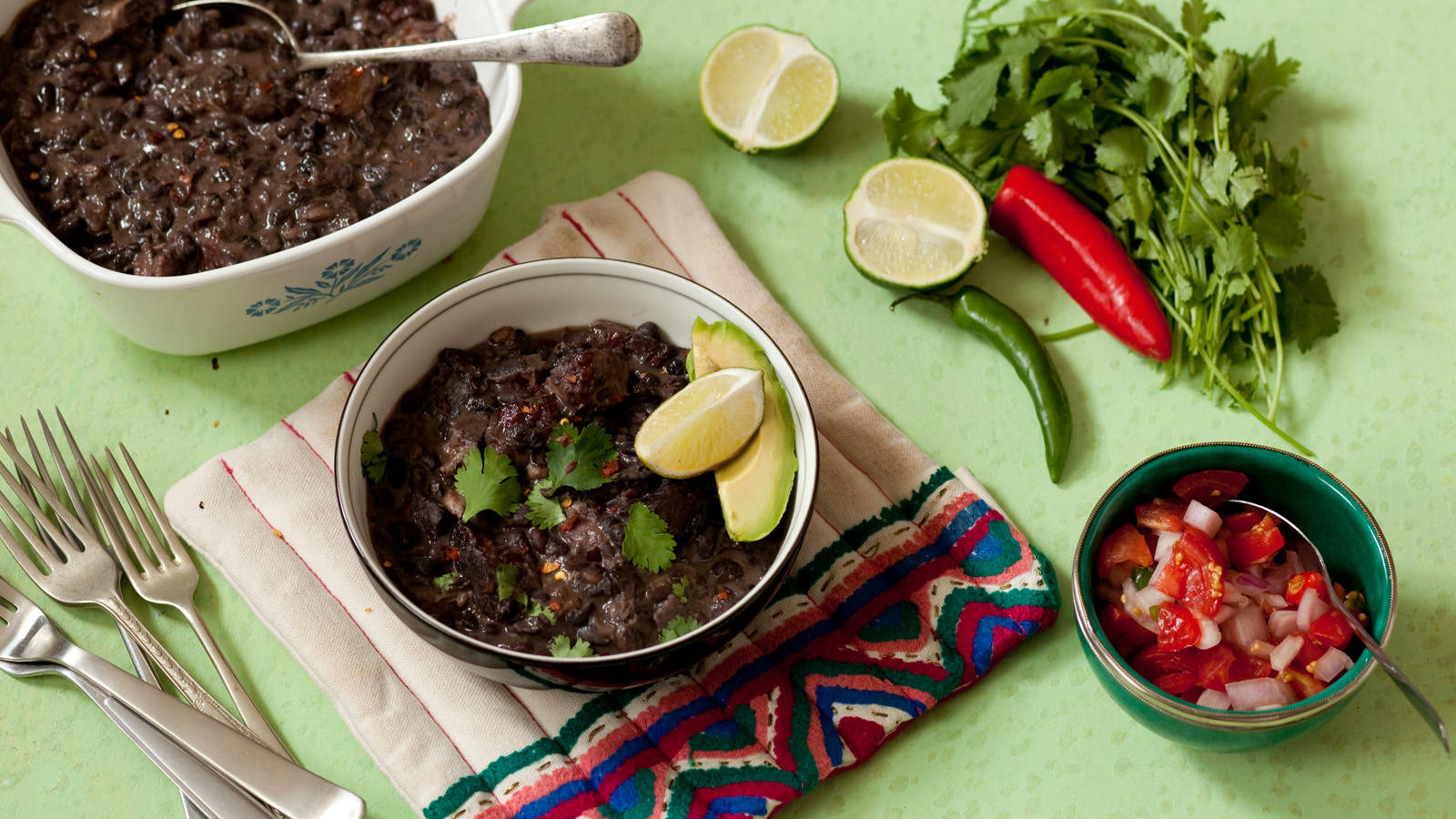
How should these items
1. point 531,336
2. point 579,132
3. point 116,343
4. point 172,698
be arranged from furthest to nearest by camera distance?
point 579,132 < point 116,343 < point 531,336 < point 172,698

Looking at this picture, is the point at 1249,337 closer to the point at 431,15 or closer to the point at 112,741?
the point at 431,15

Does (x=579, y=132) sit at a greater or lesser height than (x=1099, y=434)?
greater

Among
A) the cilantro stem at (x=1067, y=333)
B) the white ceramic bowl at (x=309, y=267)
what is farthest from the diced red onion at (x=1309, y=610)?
the white ceramic bowl at (x=309, y=267)

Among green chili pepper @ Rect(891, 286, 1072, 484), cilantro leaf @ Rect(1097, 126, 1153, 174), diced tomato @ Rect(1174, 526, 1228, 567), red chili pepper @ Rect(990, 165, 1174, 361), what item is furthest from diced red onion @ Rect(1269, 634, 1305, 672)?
cilantro leaf @ Rect(1097, 126, 1153, 174)

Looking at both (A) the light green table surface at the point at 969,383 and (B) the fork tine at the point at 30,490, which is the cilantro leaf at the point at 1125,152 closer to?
(A) the light green table surface at the point at 969,383

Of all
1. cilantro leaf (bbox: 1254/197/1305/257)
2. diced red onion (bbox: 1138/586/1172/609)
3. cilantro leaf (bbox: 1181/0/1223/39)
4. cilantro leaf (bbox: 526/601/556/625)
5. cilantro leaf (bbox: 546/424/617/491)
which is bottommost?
diced red onion (bbox: 1138/586/1172/609)

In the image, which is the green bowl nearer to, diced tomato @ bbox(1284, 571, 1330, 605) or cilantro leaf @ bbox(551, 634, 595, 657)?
diced tomato @ bbox(1284, 571, 1330, 605)

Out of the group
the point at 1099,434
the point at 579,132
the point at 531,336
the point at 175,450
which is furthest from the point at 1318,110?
the point at 175,450
